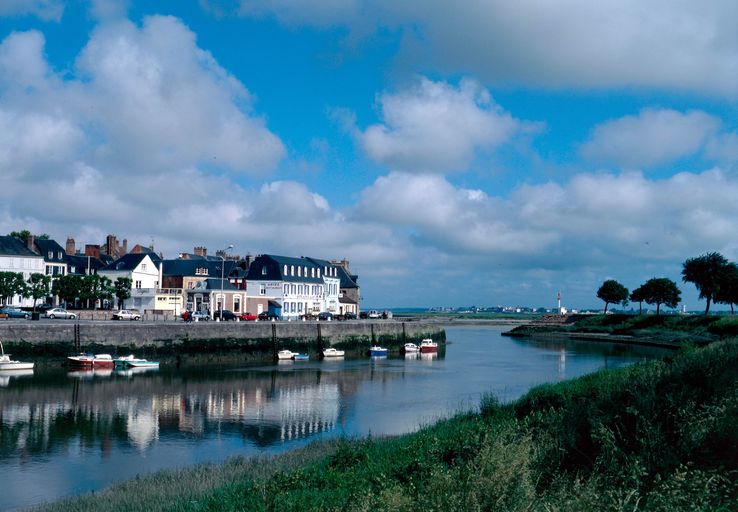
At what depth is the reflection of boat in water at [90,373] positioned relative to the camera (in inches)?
1914

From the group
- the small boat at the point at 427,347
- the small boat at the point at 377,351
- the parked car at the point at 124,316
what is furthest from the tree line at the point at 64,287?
the small boat at the point at 427,347

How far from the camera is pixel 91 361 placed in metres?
52.6

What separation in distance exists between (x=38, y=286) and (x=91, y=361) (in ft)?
116

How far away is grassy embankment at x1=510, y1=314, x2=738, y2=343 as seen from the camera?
85.9 m

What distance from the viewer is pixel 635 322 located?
113 metres

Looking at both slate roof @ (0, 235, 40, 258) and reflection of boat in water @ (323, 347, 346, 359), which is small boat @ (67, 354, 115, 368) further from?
slate roof @ (0, 235, 40, 258)

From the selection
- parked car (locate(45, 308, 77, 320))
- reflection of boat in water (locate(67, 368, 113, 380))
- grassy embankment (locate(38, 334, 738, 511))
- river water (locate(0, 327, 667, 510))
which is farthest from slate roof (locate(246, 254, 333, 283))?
grassy embankment (locate(38, 334, 738, 511))

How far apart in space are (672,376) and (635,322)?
101 metres

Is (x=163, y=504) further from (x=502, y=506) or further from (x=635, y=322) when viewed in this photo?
(x=635, y=322)

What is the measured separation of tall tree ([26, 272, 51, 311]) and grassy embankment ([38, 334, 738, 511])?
6814cm

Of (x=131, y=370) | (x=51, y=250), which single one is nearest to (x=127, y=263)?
(x=51, y=250)

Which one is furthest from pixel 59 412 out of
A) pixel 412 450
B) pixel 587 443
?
pixel 587 443

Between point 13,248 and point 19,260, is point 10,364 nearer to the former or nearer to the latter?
point 19,260

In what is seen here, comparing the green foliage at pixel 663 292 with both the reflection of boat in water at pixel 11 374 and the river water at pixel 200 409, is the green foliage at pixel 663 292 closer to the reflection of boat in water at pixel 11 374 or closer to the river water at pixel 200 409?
the river water at pixel 200 409
